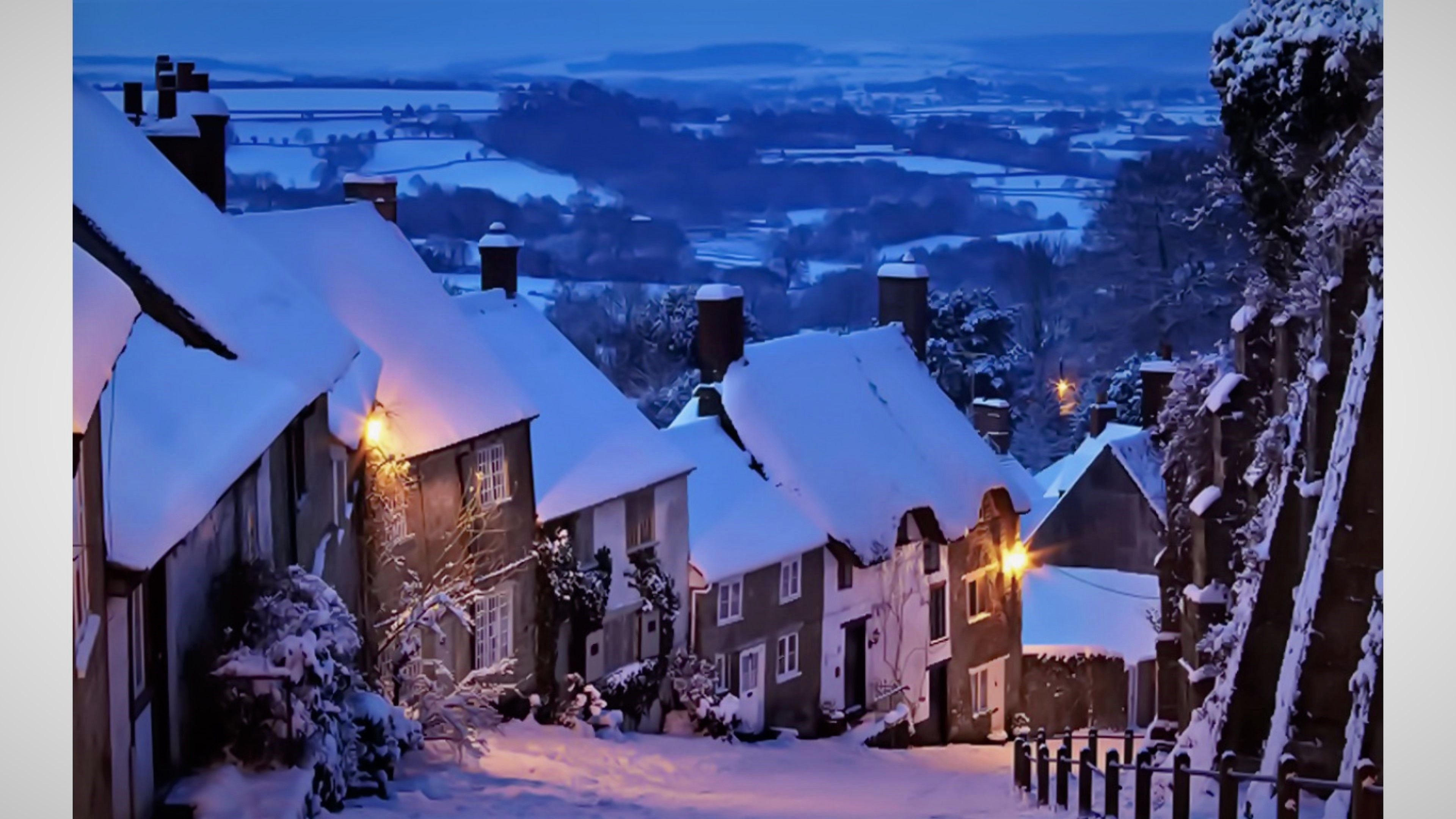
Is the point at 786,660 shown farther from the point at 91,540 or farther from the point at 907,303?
the point at 91,540

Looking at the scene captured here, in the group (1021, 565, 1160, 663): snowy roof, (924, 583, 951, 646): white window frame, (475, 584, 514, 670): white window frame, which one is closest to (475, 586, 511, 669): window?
(475, 584, 514, 670): white window frame

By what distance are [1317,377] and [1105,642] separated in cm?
137

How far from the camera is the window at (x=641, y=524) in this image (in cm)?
827

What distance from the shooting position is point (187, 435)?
6414mm

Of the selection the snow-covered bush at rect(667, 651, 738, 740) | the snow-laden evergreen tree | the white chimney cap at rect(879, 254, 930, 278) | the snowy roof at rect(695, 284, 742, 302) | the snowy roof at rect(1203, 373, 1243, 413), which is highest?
the white chimney cap at rect(879, 254, 930, 278)

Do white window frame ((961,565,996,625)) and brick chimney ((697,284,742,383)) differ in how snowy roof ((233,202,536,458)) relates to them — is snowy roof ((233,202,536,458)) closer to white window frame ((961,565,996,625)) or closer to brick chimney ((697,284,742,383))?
brick chimney ((697,284,742,383))

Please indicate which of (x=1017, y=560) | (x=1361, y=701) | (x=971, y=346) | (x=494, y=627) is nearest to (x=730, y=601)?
(x=494, y=627)

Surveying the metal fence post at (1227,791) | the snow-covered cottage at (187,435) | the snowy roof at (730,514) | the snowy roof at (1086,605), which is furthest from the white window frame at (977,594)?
the snow-covered cottage at (187,435)

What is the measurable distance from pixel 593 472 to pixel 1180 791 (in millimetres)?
2691

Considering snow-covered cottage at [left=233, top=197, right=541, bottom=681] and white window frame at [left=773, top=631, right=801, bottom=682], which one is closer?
snow-covered cottage at [left=233, top=197, right=541, bottom=681]

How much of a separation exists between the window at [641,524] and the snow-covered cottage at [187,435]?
111 centimetres

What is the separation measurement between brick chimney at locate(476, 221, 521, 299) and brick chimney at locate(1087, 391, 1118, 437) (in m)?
2.17

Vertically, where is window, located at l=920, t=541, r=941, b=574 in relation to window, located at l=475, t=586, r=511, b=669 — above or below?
above

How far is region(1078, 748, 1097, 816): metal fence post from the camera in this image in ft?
23.3
